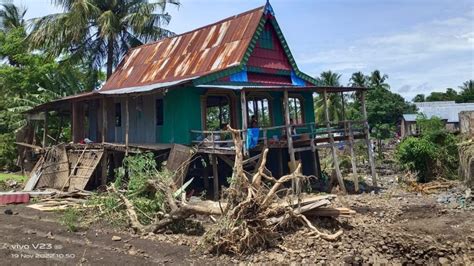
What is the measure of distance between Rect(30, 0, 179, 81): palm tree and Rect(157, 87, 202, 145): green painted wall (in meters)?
10.6

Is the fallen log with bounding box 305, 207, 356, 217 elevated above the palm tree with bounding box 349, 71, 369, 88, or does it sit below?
below

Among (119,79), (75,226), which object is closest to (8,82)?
(119,79)

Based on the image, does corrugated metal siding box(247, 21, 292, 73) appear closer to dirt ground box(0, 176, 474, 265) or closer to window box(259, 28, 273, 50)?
window box(259, 28, 273, 50)

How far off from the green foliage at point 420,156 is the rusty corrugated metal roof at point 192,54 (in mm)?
7769

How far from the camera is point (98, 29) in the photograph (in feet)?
87.5

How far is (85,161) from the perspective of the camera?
16906 mm

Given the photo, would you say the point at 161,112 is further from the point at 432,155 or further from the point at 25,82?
the point at 25,82

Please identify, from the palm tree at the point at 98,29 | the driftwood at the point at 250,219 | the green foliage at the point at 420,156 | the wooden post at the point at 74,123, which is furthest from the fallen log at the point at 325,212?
the palm tree at the point at 98,29

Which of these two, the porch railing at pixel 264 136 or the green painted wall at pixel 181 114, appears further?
the green painted wall at pixel 181 114

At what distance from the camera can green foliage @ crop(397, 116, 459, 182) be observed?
18109mm

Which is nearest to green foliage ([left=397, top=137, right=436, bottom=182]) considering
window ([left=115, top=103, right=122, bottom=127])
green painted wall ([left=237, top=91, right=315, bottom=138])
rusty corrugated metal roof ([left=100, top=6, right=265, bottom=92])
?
green painted wall ([left=237, top=91, right=315, bottom=138])

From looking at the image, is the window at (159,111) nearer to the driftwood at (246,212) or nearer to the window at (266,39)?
the window at (266,39)

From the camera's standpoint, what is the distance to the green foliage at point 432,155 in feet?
59.4

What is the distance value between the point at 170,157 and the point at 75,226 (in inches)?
171
